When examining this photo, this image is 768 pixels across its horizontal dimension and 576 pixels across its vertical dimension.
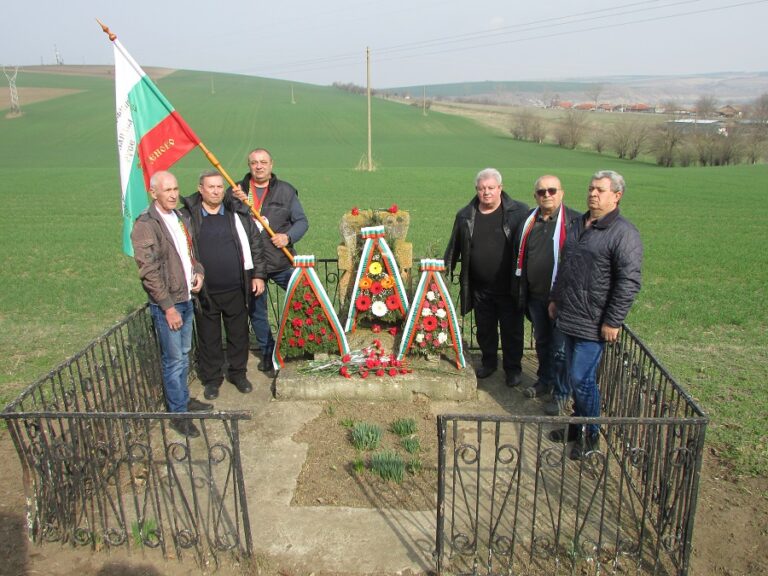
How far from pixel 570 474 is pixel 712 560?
108 cm

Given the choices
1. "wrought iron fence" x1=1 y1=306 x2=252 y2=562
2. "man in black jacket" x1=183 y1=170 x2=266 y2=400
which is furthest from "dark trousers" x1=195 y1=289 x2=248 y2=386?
"wrought iron fence" x1=1 y1=306 x2=252 y2=562

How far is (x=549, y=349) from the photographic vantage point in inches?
223

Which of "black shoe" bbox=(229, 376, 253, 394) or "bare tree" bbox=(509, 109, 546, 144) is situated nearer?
"black shoe" bbox=(229, 376, 253, 394)

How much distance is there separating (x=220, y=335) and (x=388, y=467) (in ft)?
7.91

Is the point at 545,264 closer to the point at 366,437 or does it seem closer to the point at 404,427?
the point at 404,427

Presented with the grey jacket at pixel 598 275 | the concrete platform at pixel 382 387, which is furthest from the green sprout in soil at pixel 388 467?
the grey jacket at pixel 598 275

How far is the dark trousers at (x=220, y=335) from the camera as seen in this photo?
5.64 meters

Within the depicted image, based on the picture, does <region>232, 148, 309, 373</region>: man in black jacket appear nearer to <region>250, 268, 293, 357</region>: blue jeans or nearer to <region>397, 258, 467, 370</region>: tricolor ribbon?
<region>250, 268, 293, 357</region>: blue jeans

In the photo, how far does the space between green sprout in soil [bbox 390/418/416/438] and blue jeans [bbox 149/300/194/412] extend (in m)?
1.86

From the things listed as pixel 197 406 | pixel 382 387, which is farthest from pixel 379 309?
pixel 197 406

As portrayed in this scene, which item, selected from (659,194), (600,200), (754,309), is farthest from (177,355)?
(659,194)

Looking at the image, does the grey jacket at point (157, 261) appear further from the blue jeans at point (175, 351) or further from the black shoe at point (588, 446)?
the black shoe at point (588, 446)

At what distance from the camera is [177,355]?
16.3ft

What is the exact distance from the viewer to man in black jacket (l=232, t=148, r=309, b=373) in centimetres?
593
